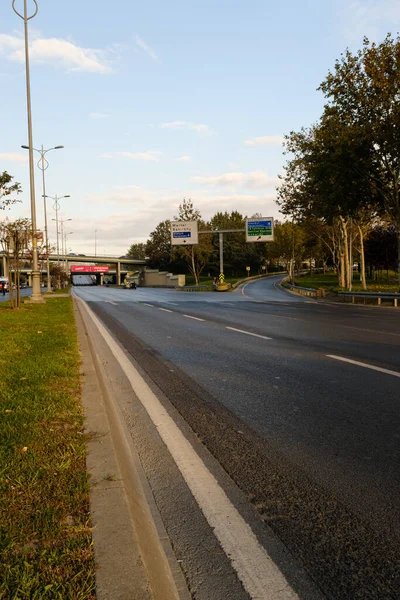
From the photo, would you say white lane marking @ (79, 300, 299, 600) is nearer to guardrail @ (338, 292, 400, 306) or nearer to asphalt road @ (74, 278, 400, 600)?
asphalt road @ (74, 278, 400, 600)

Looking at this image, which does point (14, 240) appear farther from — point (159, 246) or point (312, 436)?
point (159, 246)

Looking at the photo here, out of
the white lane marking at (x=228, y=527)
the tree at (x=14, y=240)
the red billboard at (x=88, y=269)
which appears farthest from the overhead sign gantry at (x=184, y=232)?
the red billboard at (x=88, y=269)

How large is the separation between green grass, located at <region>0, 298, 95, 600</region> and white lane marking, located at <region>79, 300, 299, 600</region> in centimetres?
75

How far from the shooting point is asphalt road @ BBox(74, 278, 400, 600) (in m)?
2.68

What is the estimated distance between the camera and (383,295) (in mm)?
27172

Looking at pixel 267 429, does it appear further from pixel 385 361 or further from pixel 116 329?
pixel 116 329

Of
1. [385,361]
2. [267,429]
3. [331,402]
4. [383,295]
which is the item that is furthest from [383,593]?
[383,295]

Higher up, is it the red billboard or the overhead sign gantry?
the overhead sign gantry

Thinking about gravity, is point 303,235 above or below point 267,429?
above

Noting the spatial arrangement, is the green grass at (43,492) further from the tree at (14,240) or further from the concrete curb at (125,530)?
the tree at (14,240)

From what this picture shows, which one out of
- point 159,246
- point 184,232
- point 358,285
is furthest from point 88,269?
point 358,285

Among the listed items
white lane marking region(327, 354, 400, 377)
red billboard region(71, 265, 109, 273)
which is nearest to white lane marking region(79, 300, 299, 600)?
white lane marking region(327, 354, 400, 377)

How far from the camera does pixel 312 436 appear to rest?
4520 mm

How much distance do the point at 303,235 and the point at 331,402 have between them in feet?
268
